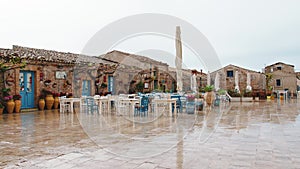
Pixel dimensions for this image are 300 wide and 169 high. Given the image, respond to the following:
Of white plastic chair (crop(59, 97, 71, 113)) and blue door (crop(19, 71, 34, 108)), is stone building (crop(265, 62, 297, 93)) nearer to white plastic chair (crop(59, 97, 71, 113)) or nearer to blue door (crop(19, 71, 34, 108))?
white plastic chair (crop(59, 97, 71, 113))

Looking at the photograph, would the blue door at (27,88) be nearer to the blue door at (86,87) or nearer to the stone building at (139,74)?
the blue door at (86,87)

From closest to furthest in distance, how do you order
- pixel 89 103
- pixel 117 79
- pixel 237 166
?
pixel 237 166 < pixel 89 103 < pixel 117 79

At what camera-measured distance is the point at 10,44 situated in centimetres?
1553

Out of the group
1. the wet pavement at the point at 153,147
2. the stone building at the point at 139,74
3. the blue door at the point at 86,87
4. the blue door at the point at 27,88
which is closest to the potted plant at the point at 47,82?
the blue door at the point at 27,88

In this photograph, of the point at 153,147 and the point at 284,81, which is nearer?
the point at 153,147

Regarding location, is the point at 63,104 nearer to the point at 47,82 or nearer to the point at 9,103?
the point at 9,103

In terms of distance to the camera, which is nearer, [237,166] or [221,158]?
[237,166]

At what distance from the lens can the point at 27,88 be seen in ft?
38.2

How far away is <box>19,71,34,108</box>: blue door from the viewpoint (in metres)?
11.4

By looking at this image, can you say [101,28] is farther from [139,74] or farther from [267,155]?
[267,155]

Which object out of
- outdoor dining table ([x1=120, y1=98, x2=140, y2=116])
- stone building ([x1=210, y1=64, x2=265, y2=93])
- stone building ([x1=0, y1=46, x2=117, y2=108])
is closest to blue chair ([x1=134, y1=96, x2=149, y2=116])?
outdoor dining table ([x1=120, y1=98, x2=140, y2=116])

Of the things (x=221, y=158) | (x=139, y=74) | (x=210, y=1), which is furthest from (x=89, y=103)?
(x=139, y=74)

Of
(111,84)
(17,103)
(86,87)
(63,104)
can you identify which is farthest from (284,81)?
(17,103)

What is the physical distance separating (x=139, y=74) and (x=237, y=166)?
1483cm
